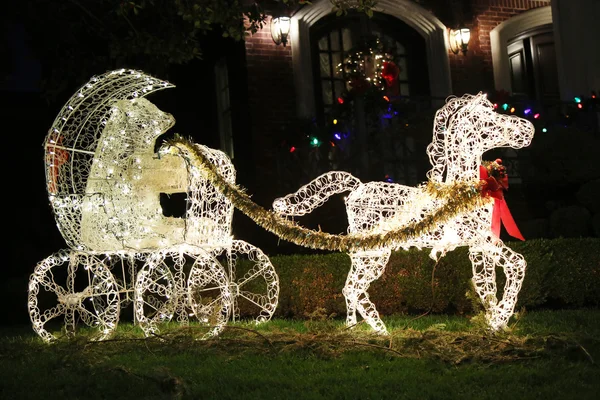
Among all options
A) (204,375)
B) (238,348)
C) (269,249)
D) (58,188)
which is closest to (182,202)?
(269,249)

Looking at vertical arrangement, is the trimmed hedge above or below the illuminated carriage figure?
below

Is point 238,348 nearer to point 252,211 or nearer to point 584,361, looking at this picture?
point 252,211

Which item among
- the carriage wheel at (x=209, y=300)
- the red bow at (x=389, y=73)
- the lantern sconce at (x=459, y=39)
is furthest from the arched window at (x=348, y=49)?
the carriage wheel at (x=209, y=300)

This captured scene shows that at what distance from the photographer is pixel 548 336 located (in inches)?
256

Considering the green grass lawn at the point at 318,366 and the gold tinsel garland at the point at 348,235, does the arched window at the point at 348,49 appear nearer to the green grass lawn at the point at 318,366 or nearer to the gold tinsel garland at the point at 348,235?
the gold tinsel garland at the point at 348,235

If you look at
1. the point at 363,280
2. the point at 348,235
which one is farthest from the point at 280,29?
the point at 363,280

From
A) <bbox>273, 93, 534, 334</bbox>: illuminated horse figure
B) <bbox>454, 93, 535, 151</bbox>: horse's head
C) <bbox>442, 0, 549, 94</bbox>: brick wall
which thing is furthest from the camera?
<bbox>442, 0, 549, 94</bbox>: brick wall

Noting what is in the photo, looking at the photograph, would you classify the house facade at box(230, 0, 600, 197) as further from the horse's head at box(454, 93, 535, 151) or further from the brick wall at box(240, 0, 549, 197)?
the horse's head at box(454, 93, 535, 151)

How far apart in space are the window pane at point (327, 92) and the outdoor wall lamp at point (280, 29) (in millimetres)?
1313

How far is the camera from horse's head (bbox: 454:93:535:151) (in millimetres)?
6879

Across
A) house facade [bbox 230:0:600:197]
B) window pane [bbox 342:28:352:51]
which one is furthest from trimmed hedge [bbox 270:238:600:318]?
window pane [bbox 342:28:352:51]

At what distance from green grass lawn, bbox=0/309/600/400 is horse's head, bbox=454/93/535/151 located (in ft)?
5.30

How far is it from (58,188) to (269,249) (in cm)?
503

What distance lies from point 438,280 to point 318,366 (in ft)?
11.6
